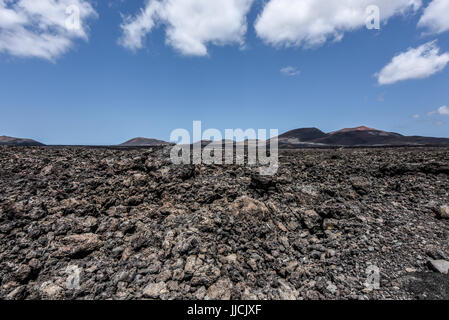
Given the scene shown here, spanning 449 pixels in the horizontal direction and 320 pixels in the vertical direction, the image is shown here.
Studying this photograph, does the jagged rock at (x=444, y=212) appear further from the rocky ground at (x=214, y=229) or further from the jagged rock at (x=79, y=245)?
the jagged rock at (x=79, y=245)

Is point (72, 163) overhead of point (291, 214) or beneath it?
overhead

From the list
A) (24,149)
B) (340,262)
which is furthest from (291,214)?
(24,149)

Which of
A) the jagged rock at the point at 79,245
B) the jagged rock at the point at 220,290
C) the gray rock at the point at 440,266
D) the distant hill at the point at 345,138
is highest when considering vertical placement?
the distant hill at the point at 345,138

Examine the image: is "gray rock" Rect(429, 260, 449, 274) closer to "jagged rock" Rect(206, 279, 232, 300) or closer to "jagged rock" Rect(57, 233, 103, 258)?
"jagged rock" Rect(206, 279, 232, 300)

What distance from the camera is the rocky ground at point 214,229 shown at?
3.06 m

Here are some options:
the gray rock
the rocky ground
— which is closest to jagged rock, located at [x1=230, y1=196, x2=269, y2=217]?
the rocky ground

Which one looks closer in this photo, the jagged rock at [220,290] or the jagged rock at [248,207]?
the jagged rock at [220,290]

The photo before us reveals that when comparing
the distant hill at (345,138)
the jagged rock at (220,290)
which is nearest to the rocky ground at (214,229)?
the jagged rock at (220,290)

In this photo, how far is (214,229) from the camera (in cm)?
384

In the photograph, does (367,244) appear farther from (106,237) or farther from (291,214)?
(106,237)

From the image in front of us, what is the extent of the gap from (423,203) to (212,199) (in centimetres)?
425

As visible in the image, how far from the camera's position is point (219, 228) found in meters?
3.89

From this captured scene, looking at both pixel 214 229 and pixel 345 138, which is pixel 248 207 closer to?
pixel 214 229

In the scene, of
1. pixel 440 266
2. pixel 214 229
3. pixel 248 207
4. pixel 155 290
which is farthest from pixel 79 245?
pixel 440 266
